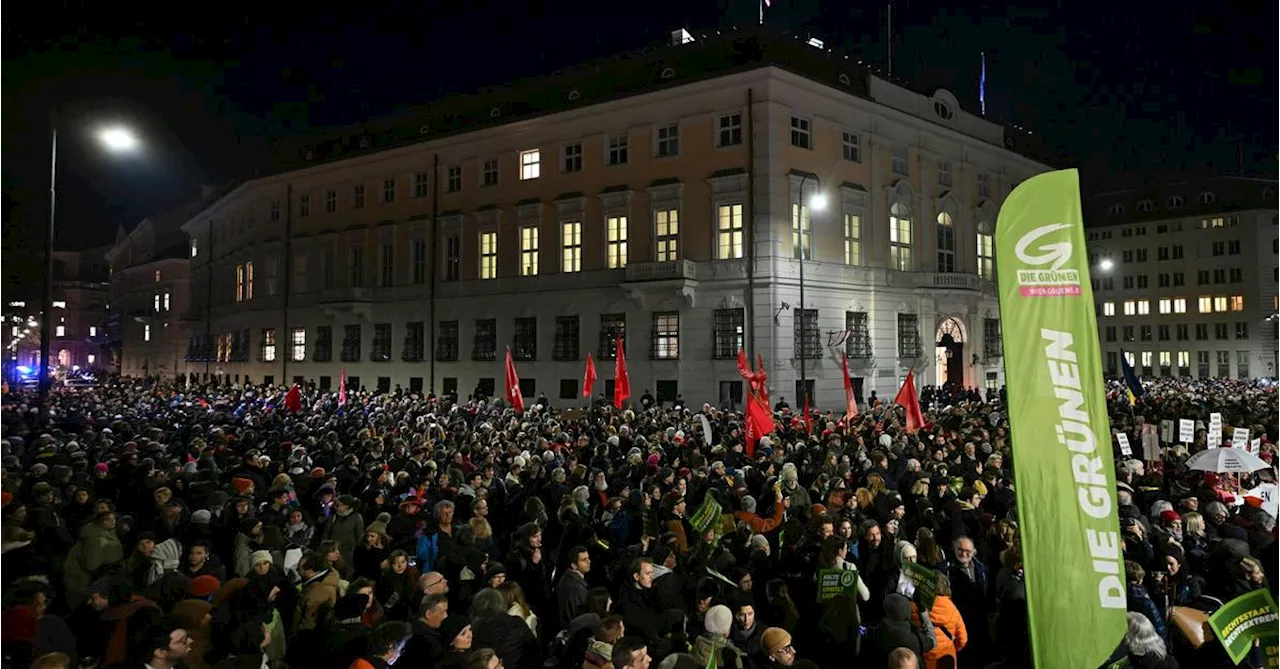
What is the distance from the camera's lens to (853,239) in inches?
1476

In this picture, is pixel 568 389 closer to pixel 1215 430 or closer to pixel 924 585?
pixel 1215 430

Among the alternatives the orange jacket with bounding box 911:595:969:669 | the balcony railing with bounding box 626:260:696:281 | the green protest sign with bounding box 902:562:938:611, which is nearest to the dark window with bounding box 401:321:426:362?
the balcony railing with bounding box 626:260:696:281

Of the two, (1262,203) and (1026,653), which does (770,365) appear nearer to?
(1026,653)

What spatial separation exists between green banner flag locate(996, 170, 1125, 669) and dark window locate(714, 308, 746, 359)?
29.2m

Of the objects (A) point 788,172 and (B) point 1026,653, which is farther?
(A) point 788,172

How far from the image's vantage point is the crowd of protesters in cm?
625

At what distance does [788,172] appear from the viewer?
3472 centimetres

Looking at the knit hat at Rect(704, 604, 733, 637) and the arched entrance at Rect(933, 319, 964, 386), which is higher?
the arched entrance at Rect(933, 319, 964, 386)

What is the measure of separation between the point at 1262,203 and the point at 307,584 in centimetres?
9352

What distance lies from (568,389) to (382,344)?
1405 centimetres

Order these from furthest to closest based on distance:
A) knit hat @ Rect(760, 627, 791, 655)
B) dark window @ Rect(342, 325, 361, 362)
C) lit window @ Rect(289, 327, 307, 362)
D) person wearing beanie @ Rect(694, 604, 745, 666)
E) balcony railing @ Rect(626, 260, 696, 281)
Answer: lit window @ Rect(289, 327, 307, 362)
dark window @ Rect(342, 325, 361, 362)
balcony railing @ Rect(626, 260, 696, 281)
person wearing beanie @ Rect(694, 604, 745, 666)
knit hat @ Rect(760, 627, 791, 655)

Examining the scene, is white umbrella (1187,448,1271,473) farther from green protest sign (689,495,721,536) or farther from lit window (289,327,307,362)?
lit window (289,327,307,362)

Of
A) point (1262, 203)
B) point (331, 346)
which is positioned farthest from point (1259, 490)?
point (1262, 203)

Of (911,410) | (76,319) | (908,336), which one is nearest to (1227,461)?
(911,410)
